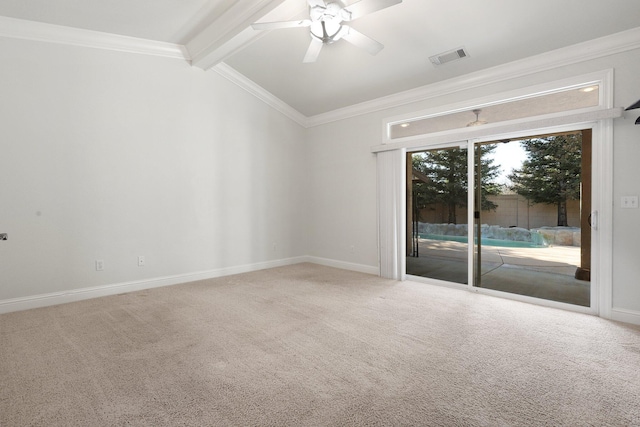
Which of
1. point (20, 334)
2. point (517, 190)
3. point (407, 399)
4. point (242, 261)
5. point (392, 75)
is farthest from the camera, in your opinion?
point (242, 261)

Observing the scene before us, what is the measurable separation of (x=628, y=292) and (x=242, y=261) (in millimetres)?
4888

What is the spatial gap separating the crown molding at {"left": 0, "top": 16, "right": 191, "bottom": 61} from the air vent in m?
3.46

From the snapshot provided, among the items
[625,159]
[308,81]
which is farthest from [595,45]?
[308,81]

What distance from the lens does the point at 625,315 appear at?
3105 mm

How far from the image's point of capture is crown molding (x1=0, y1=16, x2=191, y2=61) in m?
3.44

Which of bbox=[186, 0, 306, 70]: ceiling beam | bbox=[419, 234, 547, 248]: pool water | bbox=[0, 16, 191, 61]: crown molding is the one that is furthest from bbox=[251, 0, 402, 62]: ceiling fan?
bbox=[419, 234, 547, 248]: pool water

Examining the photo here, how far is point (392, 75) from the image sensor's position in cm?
432

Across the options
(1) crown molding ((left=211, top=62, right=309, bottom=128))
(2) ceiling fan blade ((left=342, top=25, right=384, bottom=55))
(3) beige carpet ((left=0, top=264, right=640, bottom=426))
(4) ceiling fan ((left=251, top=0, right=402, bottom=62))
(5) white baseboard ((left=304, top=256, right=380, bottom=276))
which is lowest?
(3) beige carpet ((left=0, top=264, right=640, bottom=426))

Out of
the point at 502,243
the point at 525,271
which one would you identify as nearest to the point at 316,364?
the point at 502,243

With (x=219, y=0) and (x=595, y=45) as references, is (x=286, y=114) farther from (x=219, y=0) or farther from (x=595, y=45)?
(x=595, y=45)

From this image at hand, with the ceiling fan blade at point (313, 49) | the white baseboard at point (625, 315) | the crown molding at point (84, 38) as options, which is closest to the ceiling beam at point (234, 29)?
the crown molding at point (84, 38)

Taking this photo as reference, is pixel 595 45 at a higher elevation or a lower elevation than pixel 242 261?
higher

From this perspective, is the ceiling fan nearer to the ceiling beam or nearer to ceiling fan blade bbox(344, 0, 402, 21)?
ceiling fan blade bbox(344, 0, 402, 21)

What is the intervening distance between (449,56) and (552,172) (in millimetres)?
1818
